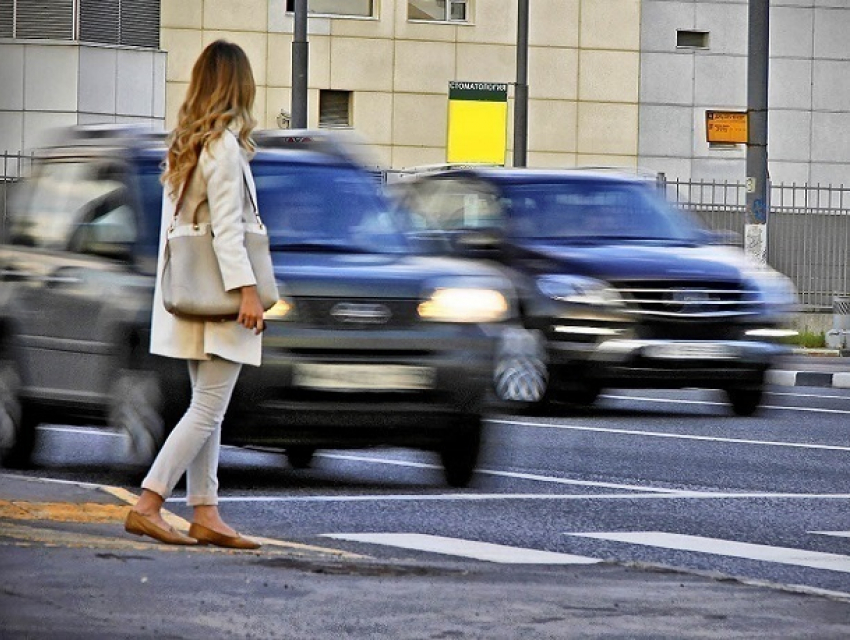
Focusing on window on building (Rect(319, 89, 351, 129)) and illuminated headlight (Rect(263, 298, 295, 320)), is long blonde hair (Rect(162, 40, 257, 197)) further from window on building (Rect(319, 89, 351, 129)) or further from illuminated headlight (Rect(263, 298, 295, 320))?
window on building (Rect(319, 89, 351, 129))

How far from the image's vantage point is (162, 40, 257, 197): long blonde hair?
336 inches

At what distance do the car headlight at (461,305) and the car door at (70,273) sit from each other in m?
1.45

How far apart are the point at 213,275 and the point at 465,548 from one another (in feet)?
4.66

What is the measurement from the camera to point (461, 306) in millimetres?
11797

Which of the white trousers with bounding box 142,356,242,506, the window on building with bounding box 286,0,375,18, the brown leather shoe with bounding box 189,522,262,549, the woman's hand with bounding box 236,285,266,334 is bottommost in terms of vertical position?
the brown leather shoe with bounding box 189,522,262,549

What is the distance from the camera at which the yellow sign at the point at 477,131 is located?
41531mm

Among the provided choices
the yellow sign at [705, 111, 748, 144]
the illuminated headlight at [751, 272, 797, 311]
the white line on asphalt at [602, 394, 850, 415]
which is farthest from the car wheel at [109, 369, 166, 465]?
the yellow sign at [705, 111, 748, 144]

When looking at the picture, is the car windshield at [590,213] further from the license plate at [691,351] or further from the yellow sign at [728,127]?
the yellow sign at [728,127]

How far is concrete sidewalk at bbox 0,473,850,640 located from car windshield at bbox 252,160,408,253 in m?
3.86

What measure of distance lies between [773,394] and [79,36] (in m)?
21.7

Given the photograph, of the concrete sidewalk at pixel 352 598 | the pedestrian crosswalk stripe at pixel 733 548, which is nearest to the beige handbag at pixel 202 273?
the concrete sidewalk at pixel 352 598

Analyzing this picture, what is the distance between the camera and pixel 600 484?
12375 mm

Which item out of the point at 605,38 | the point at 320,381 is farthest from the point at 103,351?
the point at 605,38

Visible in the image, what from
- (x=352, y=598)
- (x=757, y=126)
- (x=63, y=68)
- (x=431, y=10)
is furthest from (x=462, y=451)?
(x=431, y=10)
